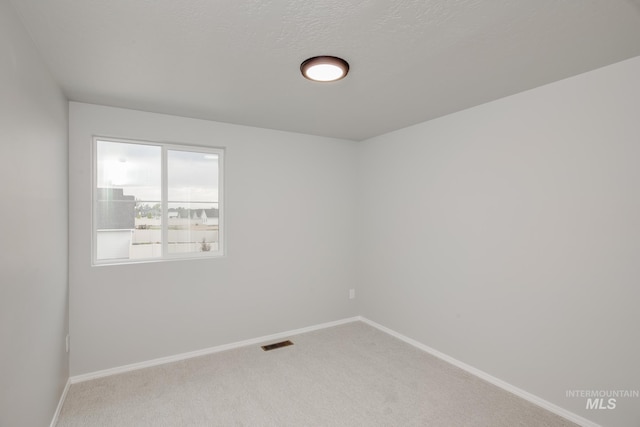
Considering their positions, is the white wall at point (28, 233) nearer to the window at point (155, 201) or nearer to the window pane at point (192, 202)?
the window at point (155, 201)

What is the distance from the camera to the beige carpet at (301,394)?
2.39m

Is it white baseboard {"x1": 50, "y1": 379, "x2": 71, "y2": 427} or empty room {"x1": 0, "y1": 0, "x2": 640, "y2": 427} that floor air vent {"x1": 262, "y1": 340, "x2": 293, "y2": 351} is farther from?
white baseboard {"x1": 50, "y1": 379, "x2": 71, "y2": 427}

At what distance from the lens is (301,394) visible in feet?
8.92

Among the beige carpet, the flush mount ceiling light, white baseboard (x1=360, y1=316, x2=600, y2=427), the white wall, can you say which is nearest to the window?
the white wall

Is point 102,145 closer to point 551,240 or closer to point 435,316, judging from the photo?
point 435,316

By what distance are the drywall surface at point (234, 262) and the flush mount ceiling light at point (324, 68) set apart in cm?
168

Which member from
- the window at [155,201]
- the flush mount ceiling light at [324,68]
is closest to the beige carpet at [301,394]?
the window at [155,201]

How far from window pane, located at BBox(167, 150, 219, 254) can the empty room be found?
25 millimetres

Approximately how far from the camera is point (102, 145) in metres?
3.11

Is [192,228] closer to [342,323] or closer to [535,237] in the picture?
[342,323]

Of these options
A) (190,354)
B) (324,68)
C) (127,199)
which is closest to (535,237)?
(324,68)

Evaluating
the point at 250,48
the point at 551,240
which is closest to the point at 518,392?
the point at 551,240

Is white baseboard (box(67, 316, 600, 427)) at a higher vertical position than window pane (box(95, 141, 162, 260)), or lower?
lower

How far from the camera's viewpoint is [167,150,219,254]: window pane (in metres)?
3.45
